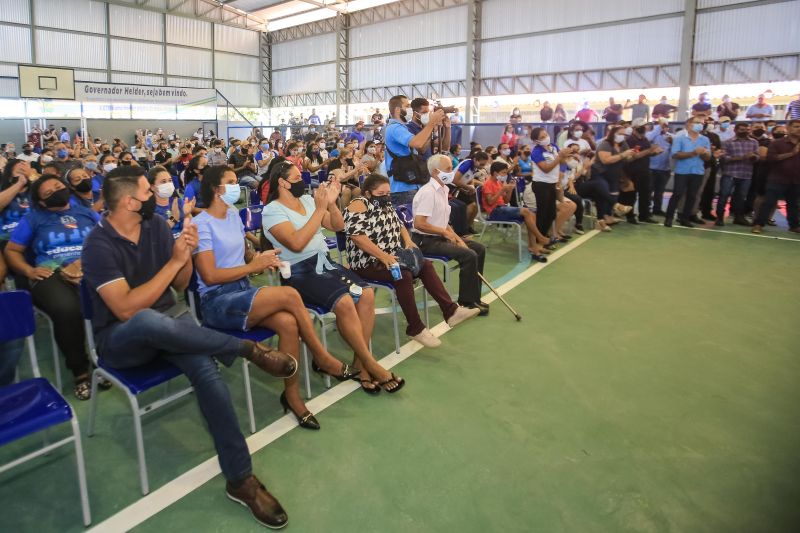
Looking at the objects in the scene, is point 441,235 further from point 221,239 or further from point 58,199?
point 58,199

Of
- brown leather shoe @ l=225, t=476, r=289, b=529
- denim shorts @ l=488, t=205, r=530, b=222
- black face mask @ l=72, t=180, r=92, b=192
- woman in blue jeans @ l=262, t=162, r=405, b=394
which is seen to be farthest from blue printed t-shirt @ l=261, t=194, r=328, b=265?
denim shorts @ l=488, t=205, r=530, b=222

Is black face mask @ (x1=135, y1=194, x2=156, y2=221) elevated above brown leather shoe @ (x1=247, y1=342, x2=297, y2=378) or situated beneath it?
elevated above

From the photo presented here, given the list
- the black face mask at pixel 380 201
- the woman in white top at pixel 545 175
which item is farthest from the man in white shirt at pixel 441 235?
the woman in white top at pixel 545 175

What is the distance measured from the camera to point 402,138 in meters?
4.55

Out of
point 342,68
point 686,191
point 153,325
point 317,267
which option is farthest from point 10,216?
point 342,68

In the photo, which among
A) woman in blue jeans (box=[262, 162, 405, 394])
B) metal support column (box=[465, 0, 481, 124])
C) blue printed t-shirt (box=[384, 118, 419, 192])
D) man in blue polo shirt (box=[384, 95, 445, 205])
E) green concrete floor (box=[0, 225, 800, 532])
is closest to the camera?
green concrete floor (box=[0, 225, 800, 532])

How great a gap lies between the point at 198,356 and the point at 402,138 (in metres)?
2.77

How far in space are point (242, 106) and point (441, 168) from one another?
91.5 feet

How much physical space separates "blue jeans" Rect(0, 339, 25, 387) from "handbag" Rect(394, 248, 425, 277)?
2.29 meters

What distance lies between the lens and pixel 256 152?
12.5m

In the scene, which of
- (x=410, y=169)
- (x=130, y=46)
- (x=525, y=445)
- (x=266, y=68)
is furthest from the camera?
(x=266, y=68)

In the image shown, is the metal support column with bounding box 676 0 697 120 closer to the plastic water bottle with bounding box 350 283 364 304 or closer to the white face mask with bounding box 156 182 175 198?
the plastic water bottle with bounding box 350 283 364 304

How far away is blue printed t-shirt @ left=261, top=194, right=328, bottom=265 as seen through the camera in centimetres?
329

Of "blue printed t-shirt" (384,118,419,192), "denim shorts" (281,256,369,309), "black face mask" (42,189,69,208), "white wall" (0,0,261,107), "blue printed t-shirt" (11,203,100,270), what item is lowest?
"denim shorts" (281,256,369,309)
